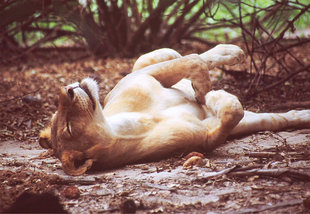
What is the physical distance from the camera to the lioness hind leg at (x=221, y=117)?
11.6 ft

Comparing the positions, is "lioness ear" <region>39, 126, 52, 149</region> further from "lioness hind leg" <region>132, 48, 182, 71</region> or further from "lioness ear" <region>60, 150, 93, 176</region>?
"lioness hind leg" <region>132, 48, 182, 71</region>

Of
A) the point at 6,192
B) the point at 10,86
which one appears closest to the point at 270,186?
the point at 6,192

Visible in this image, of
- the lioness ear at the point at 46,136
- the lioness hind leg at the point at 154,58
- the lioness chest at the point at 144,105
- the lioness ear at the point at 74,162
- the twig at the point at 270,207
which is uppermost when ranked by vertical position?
the lioness hind leg at the point at 154,58

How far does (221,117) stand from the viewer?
11.7 ft

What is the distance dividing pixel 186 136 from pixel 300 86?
10.5ft

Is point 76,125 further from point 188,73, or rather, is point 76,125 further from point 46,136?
point 188,73

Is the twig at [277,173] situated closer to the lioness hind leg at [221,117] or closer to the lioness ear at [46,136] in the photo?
the lioness hind leg at [221,117]

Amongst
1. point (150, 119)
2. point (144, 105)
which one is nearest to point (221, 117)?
point (150, 119)

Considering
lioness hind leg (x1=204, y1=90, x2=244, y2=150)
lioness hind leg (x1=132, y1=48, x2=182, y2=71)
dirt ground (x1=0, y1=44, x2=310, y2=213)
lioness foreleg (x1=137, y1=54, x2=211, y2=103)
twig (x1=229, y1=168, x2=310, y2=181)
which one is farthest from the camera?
lioness hind leg (x1=132, y1=48, x2=182, y2=71)

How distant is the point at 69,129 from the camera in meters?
3.15

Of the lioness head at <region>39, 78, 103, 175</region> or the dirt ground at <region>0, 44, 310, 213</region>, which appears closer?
the dirt ground at <region>0, 44, 310, 213</region>

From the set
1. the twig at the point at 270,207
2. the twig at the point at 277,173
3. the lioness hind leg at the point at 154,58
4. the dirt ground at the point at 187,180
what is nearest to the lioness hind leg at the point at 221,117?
the dirt ground at the point at 187,180

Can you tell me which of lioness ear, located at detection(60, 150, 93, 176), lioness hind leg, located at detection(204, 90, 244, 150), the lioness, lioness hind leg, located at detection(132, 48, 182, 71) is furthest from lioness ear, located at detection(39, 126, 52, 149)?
lioness hind leg, located at detection(132, 48, 182, 71)

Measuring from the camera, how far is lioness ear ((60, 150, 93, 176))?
3.22 m
